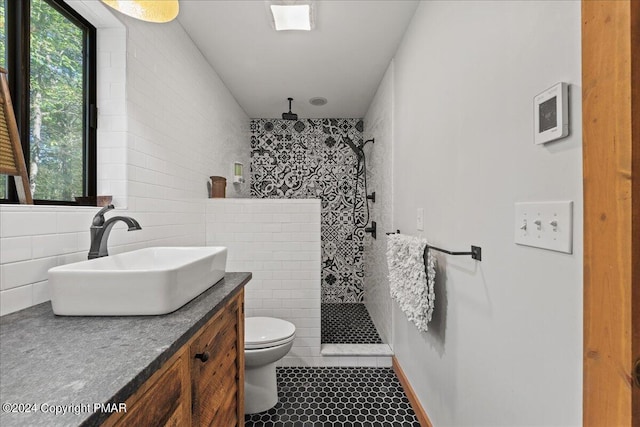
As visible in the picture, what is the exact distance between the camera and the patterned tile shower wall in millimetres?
3645

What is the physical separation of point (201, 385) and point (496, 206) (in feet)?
3.42

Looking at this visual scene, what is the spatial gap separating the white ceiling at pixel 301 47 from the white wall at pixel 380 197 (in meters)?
0.25

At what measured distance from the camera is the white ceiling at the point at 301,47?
1.80 meters

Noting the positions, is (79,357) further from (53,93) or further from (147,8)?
(53,93)

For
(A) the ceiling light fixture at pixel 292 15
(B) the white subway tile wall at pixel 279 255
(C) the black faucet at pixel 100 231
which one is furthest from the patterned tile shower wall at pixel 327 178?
(C) the black faucet at pixel 100 231

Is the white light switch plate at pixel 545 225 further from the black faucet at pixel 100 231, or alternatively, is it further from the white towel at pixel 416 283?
the black faucet at pixel 100 231

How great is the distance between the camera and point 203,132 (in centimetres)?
236

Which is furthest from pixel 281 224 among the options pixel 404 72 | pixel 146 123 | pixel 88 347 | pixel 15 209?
pixel 88 347

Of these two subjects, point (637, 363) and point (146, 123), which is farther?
point (146, 123)

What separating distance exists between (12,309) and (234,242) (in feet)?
4.96

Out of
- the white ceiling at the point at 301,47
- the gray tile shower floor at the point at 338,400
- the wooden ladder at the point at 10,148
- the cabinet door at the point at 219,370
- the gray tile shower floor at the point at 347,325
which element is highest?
the white ceiling at the point at 301,47

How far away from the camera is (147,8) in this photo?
99 cm

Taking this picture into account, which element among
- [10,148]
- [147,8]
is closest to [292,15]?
[147,8]

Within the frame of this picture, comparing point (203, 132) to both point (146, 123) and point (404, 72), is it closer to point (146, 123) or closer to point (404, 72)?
point (146, 123)
